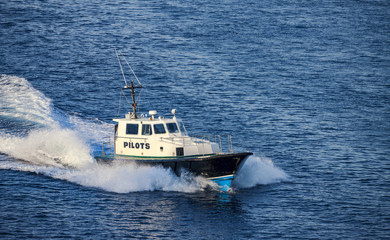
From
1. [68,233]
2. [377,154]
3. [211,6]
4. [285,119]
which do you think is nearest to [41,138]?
[68,233]

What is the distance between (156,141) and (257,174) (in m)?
6.28

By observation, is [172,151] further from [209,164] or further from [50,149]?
[50,149]

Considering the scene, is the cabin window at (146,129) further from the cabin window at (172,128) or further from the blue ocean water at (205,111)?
the blue ocean water at (205,111)

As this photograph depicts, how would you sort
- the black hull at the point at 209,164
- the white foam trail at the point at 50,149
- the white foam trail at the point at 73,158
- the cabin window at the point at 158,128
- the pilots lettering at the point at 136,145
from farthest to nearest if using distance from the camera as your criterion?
the white foam trail at the point at 50,149, the cabin window at the point at 158,128, the pilots lettering at the point at 136,145, the white foam trail at the point at 73,158, the black hull at the point at 209,164

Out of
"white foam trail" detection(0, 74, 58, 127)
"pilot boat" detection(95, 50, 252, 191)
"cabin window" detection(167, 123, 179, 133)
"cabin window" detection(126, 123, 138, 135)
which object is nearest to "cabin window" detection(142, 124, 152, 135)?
"pilot boat" detection(95, 50, 252, 191)

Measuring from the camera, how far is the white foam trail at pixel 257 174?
102ft

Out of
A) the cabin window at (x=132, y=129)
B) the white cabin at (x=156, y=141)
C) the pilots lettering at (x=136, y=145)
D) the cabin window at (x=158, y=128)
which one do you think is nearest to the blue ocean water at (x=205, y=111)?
the white cabin at (x=156, y=141)

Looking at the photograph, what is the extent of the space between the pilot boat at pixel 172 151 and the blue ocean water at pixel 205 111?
32.4 inches

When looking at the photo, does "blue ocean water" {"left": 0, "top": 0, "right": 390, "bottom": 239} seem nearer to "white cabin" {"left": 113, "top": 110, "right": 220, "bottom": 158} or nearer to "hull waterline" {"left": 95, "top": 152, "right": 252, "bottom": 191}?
"hull waterline" {"left": 95, "top": 152, "right": 252, "bottom": 191}

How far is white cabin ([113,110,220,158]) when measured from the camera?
30.3 meters

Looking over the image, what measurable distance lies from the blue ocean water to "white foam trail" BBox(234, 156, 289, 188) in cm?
8

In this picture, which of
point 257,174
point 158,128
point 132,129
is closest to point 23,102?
point 132,129

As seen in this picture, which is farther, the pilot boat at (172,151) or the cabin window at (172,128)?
the cabin window at (172,128)

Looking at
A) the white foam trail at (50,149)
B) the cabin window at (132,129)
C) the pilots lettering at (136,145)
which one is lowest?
the white foam trail at (50,149)
